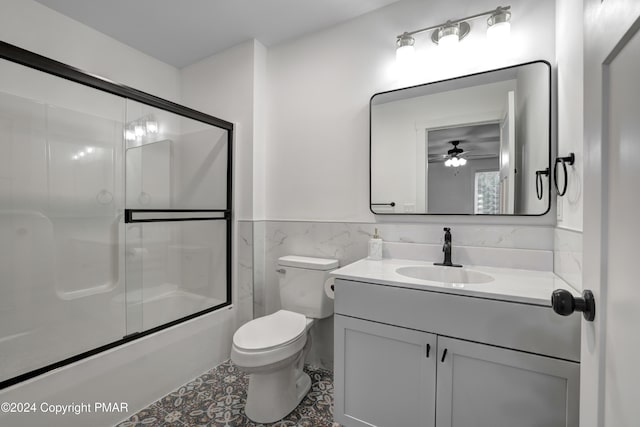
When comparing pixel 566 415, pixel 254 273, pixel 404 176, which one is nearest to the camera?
pixel 566 415

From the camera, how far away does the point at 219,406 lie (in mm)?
1660

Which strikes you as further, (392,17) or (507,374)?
(392,17)

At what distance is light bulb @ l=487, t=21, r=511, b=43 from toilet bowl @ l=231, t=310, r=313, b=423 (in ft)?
6.15

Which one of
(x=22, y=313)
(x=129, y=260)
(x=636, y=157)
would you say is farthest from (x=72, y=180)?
(x=636, y=157)

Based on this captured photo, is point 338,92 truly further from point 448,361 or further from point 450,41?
point 448,361

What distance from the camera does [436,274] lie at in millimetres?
1557

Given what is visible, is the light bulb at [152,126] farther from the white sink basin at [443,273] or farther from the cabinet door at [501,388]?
the cabinet door at [501,388]

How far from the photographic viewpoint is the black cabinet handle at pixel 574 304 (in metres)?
0.58

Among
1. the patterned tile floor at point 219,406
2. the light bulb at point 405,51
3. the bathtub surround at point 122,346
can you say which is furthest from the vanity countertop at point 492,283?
the light bulb at point 405,51

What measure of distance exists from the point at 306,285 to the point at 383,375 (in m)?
0.76

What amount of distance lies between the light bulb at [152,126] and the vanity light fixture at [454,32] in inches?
62.3

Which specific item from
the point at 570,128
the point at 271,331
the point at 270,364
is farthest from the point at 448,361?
the point at 570,128

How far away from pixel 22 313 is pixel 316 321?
5.47 ft

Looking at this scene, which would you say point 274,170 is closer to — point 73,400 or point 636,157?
point 73,400
